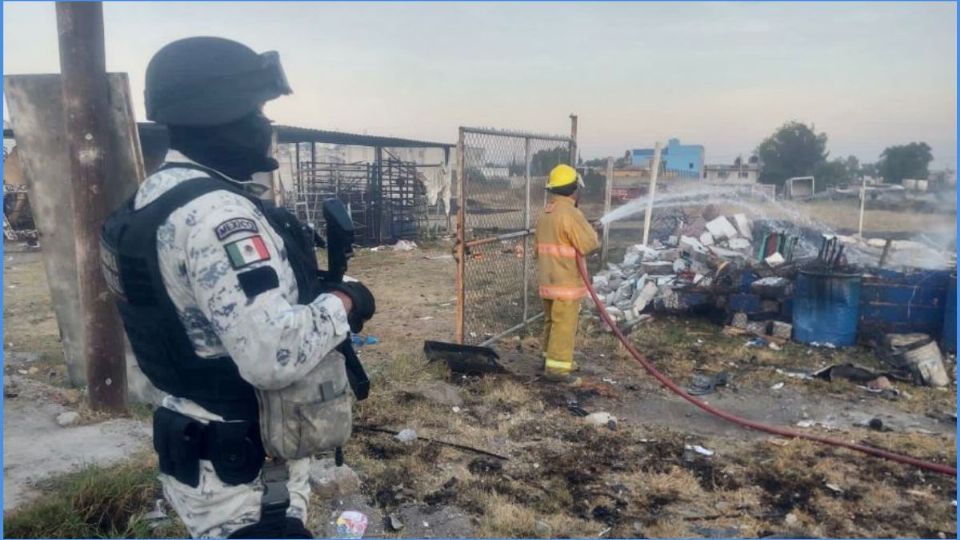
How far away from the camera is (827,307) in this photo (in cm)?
680

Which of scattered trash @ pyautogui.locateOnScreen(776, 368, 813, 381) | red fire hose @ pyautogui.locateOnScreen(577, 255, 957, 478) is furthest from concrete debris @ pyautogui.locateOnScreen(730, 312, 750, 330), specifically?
red fire hose @ pyautogui.locateOnScreen(577, 255, 957, 478)

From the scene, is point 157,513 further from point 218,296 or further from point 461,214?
point 461,214

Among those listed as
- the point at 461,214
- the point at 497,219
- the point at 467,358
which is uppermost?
the point at 461,214

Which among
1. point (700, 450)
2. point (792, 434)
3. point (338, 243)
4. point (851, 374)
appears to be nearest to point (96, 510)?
point (338, 243)

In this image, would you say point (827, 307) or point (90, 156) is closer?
point (90, 156)

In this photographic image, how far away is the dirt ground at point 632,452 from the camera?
3.43 m

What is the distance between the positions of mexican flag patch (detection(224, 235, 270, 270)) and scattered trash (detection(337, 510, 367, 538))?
2.03 metres

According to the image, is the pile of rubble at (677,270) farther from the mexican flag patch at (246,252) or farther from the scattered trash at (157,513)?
the mexican flag patch at (246,252)

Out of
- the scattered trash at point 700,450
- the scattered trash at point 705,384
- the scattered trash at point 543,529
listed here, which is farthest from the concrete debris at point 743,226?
the scattered trash at point 543,529

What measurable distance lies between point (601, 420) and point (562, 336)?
103cm

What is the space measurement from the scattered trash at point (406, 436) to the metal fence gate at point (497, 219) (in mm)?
1551

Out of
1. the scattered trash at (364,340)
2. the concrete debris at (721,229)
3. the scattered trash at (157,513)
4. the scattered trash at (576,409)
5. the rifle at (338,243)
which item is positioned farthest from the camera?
the concrete debris at (721,229)

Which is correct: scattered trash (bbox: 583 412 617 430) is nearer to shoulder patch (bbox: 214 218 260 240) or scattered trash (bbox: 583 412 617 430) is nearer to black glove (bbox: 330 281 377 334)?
black glove (bbox: 330 281 377 334)

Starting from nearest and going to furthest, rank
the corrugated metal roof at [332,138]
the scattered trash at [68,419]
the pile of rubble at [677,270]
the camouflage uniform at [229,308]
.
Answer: the camouflage uniform at [229,308]
the scattered trash at [68,419]
the pile of rubble at [677,270]
the corrugated metal roof at [332,138]
